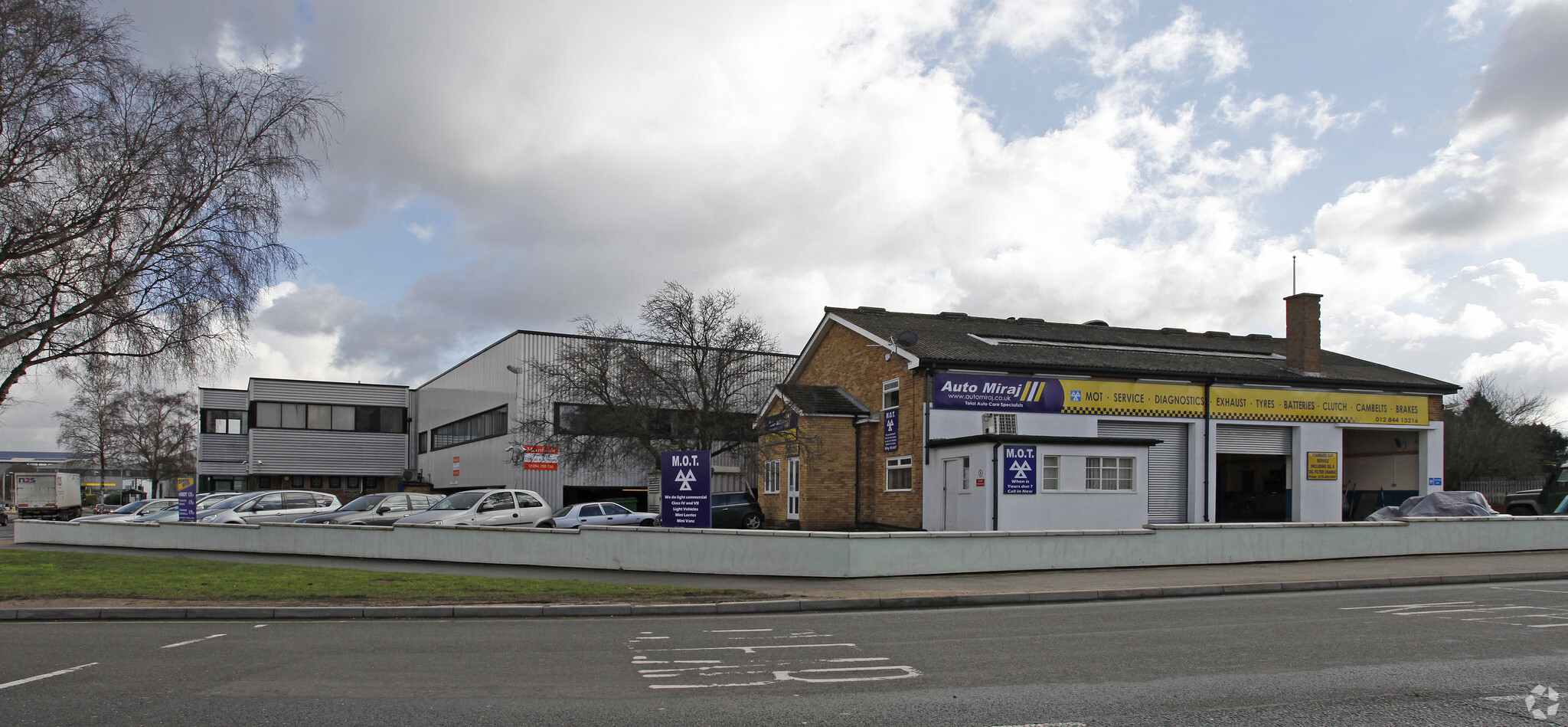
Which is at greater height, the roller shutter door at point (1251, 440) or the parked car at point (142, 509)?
the roller shutter door at point (1251, 440)

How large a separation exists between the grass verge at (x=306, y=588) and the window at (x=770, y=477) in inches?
684

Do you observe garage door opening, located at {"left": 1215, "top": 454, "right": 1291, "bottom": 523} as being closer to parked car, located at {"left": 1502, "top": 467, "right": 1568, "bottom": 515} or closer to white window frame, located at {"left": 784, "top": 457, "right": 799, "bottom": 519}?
parked car, located at {"left": 1502, "top": 467, "right": 1568, "bottom": 515}

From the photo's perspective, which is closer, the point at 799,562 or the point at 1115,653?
the point at 1115,653

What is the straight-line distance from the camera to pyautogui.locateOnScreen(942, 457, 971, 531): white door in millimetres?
26656

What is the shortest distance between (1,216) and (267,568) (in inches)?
300

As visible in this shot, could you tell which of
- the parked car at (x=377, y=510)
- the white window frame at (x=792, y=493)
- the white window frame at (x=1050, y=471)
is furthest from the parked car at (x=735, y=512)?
the white window frame at (x=1050, y=471)

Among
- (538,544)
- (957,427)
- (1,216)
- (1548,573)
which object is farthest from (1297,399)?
(1,216)

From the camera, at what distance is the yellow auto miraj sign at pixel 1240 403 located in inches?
1164

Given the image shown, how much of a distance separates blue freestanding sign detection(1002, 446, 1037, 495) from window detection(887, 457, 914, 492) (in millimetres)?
4081

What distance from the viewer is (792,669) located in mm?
8188

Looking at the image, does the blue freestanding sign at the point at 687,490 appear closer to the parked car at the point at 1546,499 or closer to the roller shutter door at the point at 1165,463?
the roller shutter door at the point at 1165,463

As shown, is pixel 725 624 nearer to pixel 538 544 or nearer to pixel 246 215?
pixel 538 544

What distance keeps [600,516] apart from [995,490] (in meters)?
10.5

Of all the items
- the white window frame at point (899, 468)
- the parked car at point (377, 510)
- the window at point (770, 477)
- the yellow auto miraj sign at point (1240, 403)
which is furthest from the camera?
the window at point (770, 477)
